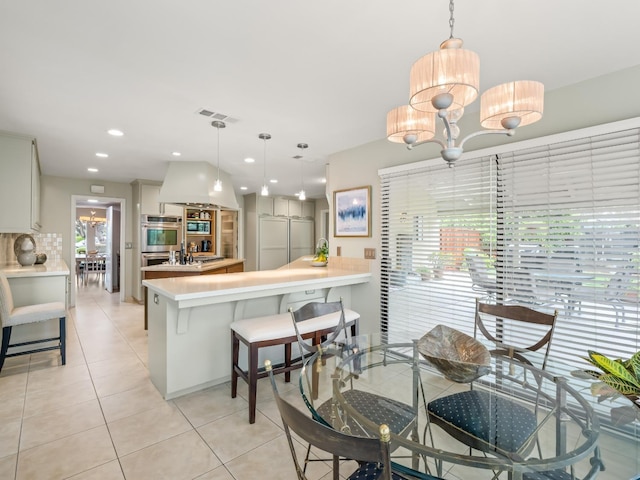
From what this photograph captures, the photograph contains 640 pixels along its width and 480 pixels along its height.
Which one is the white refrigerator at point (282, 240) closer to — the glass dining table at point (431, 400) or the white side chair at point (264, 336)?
the white side chair at point (264, 336)

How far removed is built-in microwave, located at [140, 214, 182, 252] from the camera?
19.0 feet

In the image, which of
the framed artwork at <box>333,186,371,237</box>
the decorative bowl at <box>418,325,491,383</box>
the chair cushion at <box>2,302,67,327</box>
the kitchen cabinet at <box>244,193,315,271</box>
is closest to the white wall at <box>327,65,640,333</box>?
the framed artwork at <box>333,186,371,237</box>

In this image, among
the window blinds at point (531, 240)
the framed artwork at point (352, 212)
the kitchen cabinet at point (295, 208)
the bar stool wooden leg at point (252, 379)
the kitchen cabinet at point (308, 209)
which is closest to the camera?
the window blinds at point (531, 240)

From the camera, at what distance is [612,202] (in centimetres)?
204

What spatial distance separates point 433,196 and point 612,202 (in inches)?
50.5

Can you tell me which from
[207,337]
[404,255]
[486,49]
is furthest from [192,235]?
[486,49]

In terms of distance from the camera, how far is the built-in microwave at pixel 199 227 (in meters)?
6.65

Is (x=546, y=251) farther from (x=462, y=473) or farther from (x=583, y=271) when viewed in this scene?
Answer: (x=462, y=473)

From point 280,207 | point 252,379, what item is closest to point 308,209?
point 280,207

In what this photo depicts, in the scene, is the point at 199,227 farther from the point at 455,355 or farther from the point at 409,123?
the point at 455,355

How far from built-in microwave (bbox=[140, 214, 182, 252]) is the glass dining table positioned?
194 inches

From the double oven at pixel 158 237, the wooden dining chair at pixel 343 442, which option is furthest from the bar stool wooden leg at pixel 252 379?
the double oven at pixel 158 237

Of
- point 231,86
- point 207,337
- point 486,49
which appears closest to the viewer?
point 486,49

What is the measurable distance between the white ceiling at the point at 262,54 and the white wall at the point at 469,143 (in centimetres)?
11
